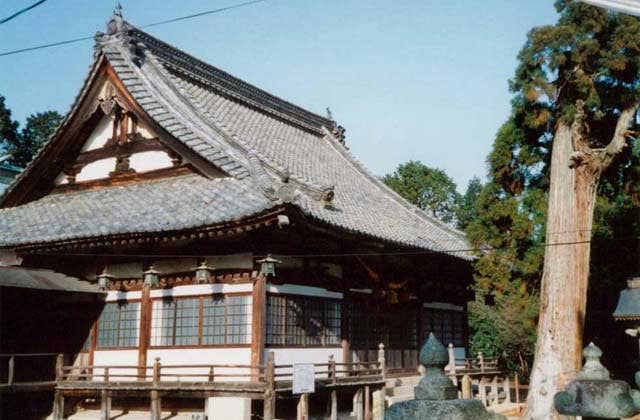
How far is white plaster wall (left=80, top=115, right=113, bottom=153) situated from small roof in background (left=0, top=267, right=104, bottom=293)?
4.18 m

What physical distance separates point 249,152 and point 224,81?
781 cm

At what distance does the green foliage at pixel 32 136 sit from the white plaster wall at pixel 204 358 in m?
54.9

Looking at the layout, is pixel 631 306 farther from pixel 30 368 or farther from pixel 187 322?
pixel 30 368

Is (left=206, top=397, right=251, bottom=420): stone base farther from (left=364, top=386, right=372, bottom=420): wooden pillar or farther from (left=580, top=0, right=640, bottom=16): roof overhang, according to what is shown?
(left=580, top=0, right=640, bottom=16): roof overhang

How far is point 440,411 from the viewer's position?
3.87 metres

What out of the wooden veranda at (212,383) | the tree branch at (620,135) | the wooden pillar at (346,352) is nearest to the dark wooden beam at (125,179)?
the wooden veranda at (212,383)

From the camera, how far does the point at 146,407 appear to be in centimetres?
1545

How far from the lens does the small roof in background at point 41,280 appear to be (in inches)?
582

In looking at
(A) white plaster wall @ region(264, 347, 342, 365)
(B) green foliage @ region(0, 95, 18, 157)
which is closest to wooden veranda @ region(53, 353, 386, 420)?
(A) white plaster wall @ region(264, 347, 342, 365)

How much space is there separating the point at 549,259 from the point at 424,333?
23.8 ft

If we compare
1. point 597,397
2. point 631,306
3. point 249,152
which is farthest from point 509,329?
point 597,397

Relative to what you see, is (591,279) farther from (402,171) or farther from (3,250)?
(402,171)

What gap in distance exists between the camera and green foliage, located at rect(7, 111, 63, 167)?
63.8m

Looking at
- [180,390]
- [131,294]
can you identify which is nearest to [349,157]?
[131,294]
